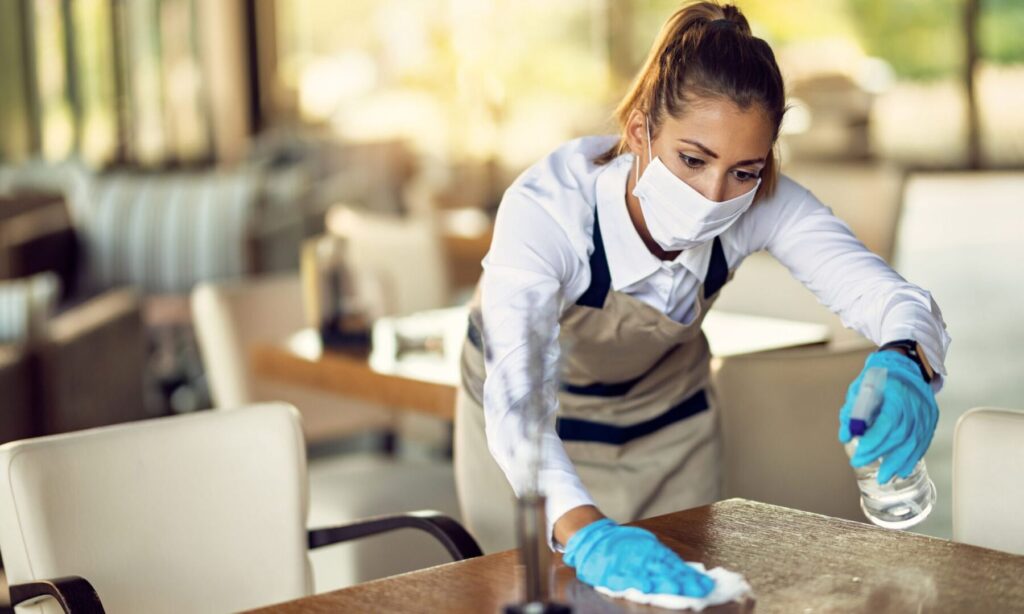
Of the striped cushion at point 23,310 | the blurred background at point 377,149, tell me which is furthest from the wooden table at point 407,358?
the striped cushion at point 23,310

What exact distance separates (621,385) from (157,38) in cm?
926

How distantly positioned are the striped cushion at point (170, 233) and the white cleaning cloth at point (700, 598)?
5.11 meters

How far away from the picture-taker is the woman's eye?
1616 millimetres

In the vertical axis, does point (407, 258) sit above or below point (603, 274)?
below

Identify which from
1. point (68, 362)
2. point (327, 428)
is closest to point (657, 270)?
point (327, 428)

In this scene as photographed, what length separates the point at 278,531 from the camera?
1.93m

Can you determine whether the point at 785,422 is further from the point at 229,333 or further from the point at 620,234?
the point at 229,333

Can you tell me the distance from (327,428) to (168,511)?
155 centimetres

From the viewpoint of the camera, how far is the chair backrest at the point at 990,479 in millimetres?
1684

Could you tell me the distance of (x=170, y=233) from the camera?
6.56m

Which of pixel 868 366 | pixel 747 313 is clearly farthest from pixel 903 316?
pixel 747 313

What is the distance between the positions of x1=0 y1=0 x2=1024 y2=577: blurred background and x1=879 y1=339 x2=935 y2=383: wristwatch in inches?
17.0

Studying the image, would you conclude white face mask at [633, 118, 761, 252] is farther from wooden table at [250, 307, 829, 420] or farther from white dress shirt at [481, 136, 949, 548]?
wooden table at [250, 307, 829, 420]

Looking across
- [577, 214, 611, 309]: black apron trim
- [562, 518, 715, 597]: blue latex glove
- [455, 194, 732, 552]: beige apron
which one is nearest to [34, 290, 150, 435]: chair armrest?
[455, 194, 732, 552]: beige apron
